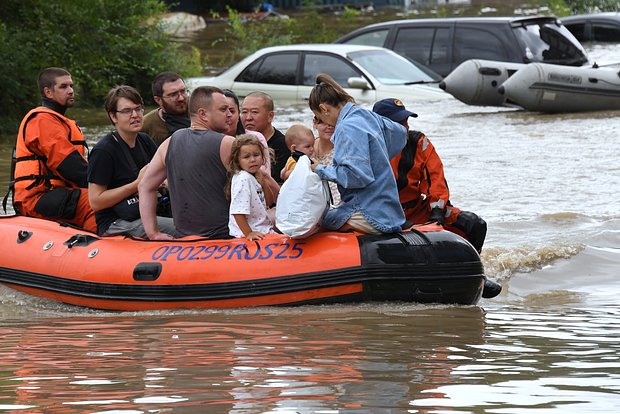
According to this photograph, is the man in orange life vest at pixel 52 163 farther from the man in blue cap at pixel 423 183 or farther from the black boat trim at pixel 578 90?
the black boat trim at pixel 578 90

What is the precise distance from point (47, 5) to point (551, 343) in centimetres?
1308

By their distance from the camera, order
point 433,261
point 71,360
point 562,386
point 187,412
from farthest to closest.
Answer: point 433,261 < point 71,360 < point 562,386 < point 187,412

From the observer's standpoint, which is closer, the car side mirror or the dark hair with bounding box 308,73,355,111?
the dark hair with bounding box 308,73,355,111

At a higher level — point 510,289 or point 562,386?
point 562,386

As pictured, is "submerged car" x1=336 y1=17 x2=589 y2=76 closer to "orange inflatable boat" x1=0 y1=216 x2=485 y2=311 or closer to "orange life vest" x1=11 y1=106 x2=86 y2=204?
"orange life vest" x1=11 y1=106 x2=86 y2=204

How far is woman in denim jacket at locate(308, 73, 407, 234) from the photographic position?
24.2 feet

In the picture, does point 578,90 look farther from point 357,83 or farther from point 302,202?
point 302,202

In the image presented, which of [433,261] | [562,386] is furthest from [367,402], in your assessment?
[433,261]

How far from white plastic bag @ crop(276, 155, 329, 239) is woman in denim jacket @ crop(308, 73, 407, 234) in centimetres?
8

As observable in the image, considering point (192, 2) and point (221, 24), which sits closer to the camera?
point (221, 24)

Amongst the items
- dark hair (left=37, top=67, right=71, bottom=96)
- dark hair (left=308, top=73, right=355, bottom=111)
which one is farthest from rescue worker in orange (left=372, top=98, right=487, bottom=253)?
dark hair (left=37, top=67, right=71, bottom=96)

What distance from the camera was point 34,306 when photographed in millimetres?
8516

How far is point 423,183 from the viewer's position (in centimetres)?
810

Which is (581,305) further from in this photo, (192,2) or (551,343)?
(192,2)
